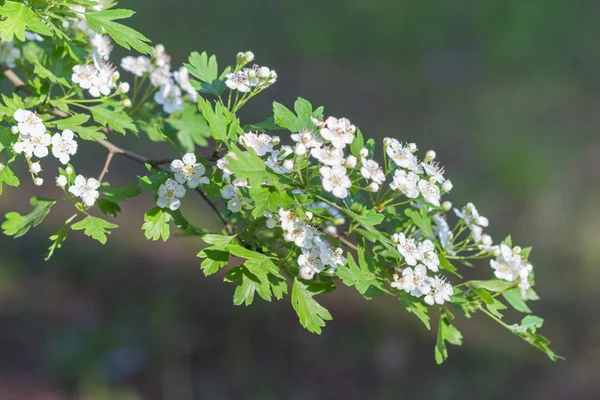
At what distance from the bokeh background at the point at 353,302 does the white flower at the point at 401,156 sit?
330cm

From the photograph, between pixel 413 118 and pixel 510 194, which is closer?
pixel 510 194

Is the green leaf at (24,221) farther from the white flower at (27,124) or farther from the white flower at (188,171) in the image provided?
the white flower at (188,171)

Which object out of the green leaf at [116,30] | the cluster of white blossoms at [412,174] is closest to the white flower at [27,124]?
the green leaf at [116,30]

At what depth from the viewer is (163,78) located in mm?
1974

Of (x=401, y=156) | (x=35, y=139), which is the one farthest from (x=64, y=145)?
(x=401, y=156)

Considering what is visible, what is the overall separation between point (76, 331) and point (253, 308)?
1285 millimetres

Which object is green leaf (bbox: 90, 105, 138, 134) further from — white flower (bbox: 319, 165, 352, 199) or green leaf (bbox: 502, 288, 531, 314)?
green leaf (bbox: 502, 288, 531, 314)

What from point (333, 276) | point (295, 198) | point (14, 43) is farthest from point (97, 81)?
point (333, 276)

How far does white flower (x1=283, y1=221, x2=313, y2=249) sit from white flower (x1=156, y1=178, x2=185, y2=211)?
275 mm

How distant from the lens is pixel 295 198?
1354 millimetres

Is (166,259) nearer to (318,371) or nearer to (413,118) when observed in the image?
(318,371)

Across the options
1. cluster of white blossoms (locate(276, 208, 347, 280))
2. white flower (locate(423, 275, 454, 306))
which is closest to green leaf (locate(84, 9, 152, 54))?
cluster of white blossoms (locate(276, 208, 347, 280))

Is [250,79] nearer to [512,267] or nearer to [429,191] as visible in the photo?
[429,191]

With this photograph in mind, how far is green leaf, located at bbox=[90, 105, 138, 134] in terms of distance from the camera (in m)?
1.65
